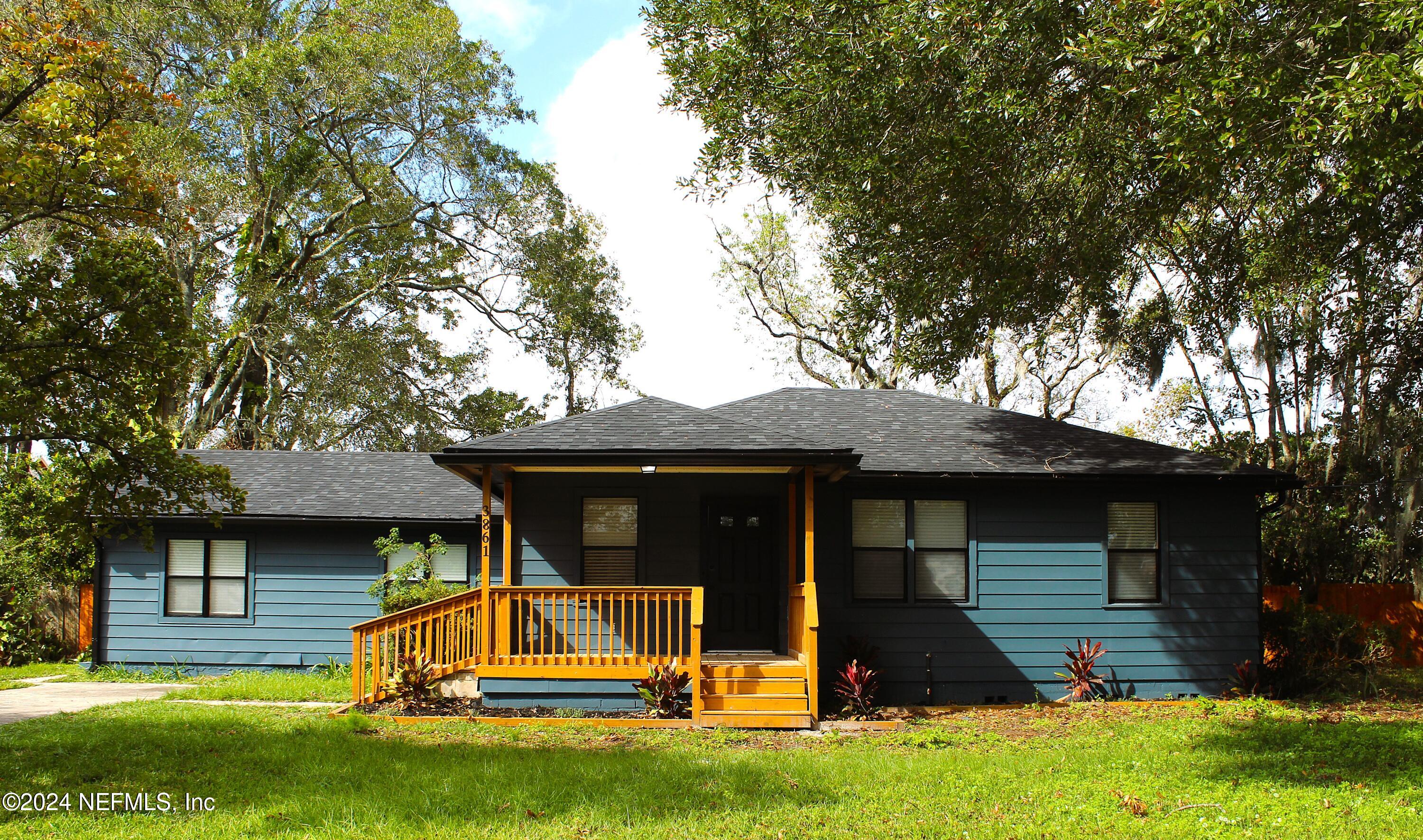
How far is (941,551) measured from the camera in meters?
12.5

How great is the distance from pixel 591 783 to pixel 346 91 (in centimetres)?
2121

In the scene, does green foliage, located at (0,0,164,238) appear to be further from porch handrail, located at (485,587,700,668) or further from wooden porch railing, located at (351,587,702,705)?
porch handrail, located at (485,587,700,668)

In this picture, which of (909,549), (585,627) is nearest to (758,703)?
(585,627)

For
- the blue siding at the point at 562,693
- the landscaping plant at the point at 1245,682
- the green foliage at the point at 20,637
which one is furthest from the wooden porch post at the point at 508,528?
the green foliage at the point at 20,637

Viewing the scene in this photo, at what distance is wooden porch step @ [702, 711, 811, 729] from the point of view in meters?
10.1

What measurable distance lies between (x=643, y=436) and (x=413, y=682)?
3.66 meters

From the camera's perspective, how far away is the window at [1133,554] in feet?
41.3

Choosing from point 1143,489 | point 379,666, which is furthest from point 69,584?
point 1143,489

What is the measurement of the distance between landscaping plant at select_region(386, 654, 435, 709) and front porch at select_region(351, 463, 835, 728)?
0.39 feet

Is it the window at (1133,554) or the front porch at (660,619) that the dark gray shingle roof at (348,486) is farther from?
the window at (1133,554)

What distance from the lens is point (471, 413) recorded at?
2783 centimetres

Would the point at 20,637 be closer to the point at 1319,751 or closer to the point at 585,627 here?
the point at 585,627

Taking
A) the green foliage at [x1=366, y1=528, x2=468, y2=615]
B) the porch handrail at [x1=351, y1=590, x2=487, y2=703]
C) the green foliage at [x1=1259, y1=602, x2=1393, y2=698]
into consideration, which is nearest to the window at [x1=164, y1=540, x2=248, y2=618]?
the green foliage at [x1=366, y1=528, x2=468, y2=615]

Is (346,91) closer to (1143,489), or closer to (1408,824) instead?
(1143,489)
